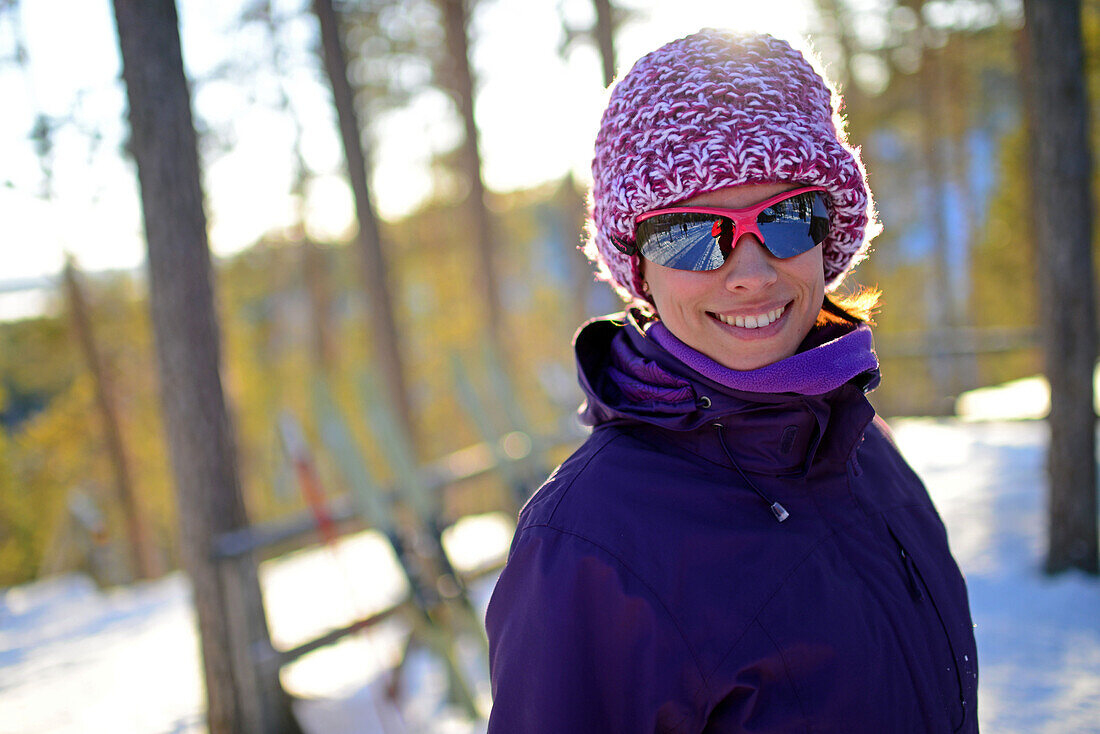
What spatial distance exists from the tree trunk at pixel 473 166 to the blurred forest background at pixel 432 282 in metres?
0.06

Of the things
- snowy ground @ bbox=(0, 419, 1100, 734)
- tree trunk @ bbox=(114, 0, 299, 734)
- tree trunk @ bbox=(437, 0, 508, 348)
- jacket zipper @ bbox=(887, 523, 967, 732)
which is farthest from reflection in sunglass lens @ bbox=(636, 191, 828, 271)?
tree trunk @ bbox=(437, 0, 508, 348)

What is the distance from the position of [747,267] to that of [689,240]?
0.10 metres

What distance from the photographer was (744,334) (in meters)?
1.26

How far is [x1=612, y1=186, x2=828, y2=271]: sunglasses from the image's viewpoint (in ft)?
4.11

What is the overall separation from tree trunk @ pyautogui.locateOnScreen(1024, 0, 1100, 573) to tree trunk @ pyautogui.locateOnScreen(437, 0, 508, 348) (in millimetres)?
6339

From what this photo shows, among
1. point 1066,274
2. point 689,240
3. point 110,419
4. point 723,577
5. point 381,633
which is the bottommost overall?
point 381,633

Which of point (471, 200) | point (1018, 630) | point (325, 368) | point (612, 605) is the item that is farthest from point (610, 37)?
point (325, 368)

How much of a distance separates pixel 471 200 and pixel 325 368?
25.2ft

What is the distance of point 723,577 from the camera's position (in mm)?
1090

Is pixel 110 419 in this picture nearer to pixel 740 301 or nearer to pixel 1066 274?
pixel 1066 274

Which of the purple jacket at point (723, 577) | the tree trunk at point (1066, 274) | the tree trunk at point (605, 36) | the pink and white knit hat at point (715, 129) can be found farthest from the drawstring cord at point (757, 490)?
the tree trunk at point (605, 36)

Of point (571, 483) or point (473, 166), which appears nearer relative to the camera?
point (571, 483)

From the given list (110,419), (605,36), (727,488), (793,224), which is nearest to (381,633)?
(727,488)

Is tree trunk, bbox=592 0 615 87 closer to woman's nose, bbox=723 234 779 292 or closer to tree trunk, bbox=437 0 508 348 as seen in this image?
tree trunk, bbox=437 0 508 348
